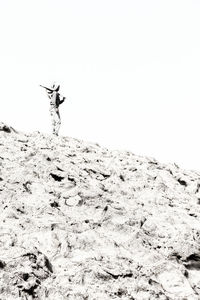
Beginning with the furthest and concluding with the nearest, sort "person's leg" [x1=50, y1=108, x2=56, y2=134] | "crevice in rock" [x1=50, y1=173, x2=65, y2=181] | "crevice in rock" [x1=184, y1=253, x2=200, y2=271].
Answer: "person's leg" [x1=50, y1=108, x2=56, y2=134] < "crevice in rock" [x1=50, y1=173, x2=65, y2=181] < "crevice in rock" [x1=184, y1=253, x2=200, y2=271]

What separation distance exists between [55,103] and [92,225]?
28.3 ft

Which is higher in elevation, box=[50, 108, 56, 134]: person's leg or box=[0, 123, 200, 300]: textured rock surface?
box=[50, 108, 56, 134]: person's leg

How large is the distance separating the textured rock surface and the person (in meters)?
1.99

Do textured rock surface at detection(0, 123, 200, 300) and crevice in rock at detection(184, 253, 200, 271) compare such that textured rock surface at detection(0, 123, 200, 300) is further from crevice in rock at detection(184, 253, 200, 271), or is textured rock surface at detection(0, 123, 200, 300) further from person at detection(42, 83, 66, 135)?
person at detection(42, 83, 66, 135)

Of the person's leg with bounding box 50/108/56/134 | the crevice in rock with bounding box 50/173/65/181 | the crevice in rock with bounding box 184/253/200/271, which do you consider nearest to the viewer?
the crevice in rock with bounding box 184/253/200/271

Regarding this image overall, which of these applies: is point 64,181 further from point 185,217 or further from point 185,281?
point 185,281

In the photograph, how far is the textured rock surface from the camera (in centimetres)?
698

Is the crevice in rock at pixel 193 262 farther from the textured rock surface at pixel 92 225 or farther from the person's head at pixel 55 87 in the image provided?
the person's head at pixel 55 87

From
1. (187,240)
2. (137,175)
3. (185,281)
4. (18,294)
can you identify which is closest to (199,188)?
(137,175)

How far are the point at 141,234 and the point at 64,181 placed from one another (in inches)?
128

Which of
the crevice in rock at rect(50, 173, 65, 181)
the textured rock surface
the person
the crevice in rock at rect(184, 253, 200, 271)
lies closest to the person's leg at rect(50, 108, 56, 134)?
the person

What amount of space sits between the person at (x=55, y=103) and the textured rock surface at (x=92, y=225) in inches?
78.3

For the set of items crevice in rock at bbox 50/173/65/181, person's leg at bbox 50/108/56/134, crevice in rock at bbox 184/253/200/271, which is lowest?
crevice in rock at bbox 184/253/200/271

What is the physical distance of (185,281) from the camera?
766 cm
